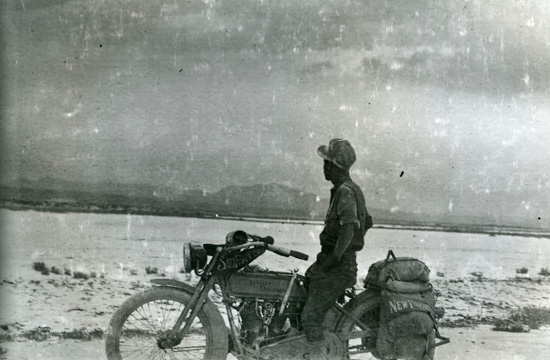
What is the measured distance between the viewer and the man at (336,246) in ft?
13.5

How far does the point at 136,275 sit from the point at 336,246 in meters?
5.21

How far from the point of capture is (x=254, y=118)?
908cm

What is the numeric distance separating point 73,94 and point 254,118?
2.88m

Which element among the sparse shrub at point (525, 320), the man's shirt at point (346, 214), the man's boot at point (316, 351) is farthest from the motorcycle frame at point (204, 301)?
the sparse shrub at point (525, 320)

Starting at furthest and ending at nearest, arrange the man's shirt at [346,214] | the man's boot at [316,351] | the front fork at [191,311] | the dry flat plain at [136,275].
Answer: the dry flat plain at [136,275]
the man's boot at [316,351]
the man's shirt at [346,214]
the front fork at [191,311]

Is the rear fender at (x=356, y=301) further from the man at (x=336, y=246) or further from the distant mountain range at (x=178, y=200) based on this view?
the distant mountain range at (x=178, y=200)

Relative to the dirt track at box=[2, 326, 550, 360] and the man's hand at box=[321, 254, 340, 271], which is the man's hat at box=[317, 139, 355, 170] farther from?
the dirt track at box=[2, 326, 550, 360]

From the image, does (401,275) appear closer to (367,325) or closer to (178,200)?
(367,325)

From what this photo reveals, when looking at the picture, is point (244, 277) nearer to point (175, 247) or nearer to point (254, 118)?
point (254, 118)

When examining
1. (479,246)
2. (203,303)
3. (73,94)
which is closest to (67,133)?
(73,94)

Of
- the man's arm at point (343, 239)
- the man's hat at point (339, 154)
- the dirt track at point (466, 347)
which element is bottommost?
the dirt track at point (466, 347)

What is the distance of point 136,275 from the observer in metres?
8.48

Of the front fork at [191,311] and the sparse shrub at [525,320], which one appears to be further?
the sparse shrub at [525,320]

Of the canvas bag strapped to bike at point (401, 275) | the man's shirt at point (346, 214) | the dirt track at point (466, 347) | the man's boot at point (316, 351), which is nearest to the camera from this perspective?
the man's shirt at point (346, 214)
